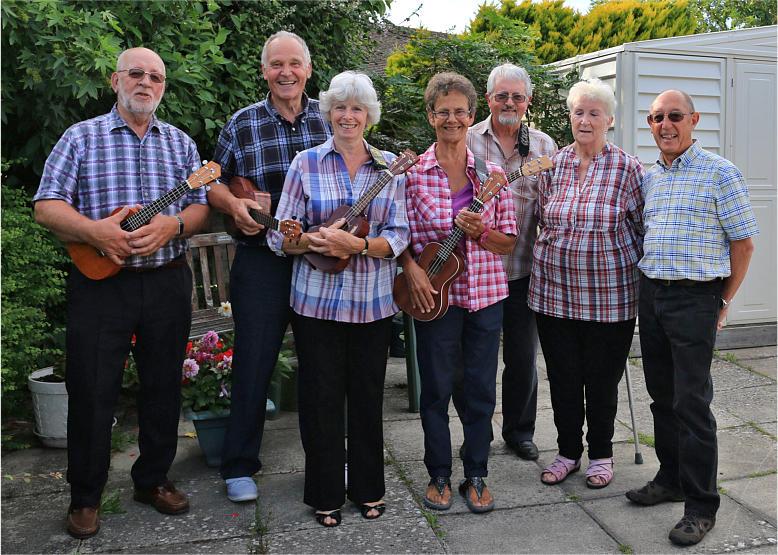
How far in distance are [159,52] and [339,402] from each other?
109 inches

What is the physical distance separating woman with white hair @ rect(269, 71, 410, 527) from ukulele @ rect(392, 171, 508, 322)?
0.45ft

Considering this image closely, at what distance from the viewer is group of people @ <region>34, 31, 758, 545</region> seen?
10.5 feet

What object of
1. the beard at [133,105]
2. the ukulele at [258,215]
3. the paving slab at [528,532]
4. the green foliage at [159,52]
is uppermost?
the green foliage at [159,52]

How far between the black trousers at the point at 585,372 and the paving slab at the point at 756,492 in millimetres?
618

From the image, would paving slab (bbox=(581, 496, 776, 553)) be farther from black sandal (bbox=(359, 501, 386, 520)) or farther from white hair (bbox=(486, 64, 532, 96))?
white hair (bbox=(486, 64, 532, 96))

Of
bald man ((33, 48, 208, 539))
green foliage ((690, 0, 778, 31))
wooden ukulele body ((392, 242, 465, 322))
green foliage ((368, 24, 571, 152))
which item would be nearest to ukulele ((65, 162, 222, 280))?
bald man ((33, 48, 208, 539))

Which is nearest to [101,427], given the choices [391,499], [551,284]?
[391,499]

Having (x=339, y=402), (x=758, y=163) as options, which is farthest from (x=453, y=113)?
(x=758, y=163)

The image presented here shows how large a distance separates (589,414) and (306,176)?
1.85 metres

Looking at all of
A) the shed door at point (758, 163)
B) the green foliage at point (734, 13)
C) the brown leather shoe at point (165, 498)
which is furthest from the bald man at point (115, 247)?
the green foliage at point (734, 13)

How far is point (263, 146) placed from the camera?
11.6 ft

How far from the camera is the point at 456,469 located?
13.3 feet

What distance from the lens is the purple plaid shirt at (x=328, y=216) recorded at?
3223 millimetres

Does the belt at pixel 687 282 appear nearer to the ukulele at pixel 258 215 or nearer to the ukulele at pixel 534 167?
the ukulele at pixel 534 167
